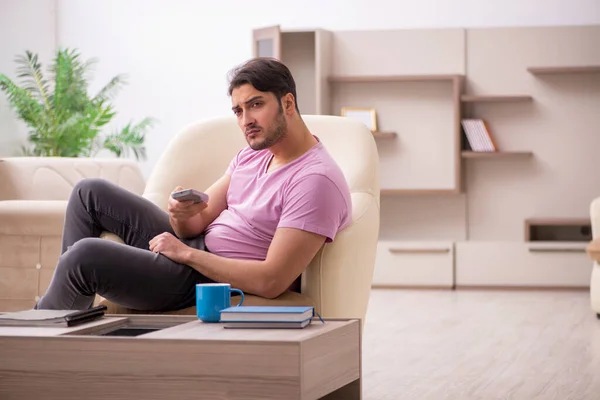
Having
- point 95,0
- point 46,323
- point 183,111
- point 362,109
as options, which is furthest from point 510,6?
point 46,323

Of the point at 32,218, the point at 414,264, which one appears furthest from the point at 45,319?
the point at 414,264

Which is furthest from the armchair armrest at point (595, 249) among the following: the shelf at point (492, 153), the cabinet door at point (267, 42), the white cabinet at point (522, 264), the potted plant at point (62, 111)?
the potted plant at point (62, 111)

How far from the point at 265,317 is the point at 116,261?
63 centimetres

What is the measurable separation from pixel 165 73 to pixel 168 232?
522 cm

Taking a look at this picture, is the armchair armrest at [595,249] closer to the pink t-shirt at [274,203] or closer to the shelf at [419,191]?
the shelf at [419,191]

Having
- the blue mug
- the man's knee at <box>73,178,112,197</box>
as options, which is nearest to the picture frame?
the man's knee at <box>73,178,112,197</box>

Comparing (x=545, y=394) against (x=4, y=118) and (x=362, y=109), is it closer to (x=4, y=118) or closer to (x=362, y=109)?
(x=362, y=109)

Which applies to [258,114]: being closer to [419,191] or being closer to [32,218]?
[32,218]

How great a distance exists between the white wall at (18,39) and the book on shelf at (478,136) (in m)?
3.46

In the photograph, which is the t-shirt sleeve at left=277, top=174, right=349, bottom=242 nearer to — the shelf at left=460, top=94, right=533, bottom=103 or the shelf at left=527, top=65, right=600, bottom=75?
the shelf at left=460, top=94, right=533, bottom=103

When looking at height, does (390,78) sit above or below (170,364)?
above

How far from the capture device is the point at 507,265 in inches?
272

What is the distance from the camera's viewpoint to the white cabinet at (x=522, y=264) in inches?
266

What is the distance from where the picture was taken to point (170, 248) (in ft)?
8.89
